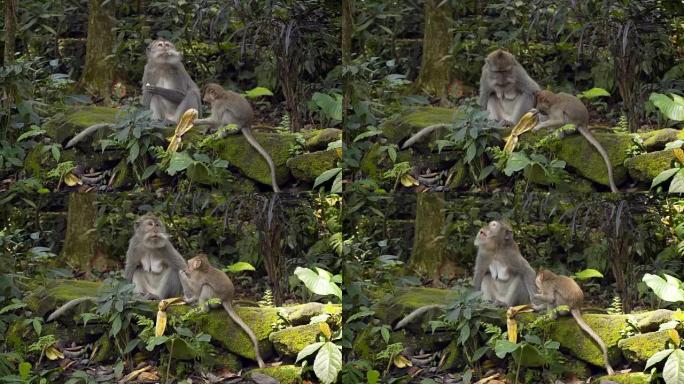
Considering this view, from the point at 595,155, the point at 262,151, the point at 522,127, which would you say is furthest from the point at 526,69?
the point at 262,151

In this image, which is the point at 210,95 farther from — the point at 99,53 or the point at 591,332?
the point at 591,332

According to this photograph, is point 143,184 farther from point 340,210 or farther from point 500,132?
point 500,132

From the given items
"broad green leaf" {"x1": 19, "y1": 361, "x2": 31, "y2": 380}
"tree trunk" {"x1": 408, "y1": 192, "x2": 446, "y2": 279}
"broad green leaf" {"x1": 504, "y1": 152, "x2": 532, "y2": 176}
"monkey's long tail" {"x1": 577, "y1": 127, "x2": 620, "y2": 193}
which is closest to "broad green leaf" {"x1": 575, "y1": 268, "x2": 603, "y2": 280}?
"monkey's long tail" {"x1": 577, "y1": 127, "x2": 620, "y2": 193}

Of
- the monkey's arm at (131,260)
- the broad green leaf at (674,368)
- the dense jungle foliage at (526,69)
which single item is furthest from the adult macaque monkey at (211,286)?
the broad green leaf at (674,368)

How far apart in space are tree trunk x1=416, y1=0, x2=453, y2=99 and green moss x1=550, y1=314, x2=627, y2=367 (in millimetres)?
1918

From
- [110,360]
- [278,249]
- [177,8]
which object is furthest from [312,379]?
[177,8]

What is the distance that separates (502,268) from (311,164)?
5.25 feet

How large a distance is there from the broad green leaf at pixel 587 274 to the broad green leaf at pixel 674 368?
74cm

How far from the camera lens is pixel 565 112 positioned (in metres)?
6.99

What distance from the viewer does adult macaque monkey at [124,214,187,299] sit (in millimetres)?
7125

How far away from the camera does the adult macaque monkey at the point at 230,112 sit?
23.2 ft

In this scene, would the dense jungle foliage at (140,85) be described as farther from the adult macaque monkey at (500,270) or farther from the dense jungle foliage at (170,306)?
the adult macaque monkey at (500,270)

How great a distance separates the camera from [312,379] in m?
7.18

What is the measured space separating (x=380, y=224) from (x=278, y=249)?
814 millimetres
